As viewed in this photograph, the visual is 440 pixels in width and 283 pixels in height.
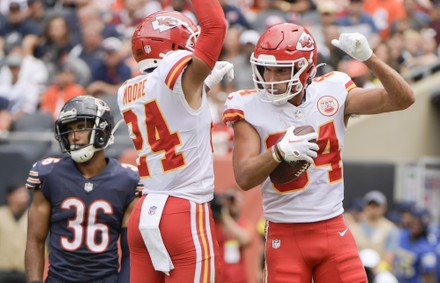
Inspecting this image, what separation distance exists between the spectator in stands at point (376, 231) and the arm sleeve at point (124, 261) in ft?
16.3

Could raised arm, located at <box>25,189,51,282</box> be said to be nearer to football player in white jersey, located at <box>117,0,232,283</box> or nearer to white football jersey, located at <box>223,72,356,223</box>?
football player in white jersey, located at <box>117,0,232,283</box>

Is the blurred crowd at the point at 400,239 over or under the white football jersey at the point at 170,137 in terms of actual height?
under

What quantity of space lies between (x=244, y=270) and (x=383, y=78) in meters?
4.86

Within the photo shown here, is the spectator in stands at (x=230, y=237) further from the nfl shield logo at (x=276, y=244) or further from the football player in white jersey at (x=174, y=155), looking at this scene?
the football player in white jersey at (x=174, y=155)

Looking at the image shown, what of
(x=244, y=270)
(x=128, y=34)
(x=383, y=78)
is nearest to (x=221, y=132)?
(x=244, y=270)

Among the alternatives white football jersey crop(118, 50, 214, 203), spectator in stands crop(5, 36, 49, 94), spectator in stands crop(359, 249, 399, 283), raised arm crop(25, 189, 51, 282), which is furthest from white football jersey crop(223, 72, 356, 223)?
spectator in stands crop(5, 36, 49, 94)

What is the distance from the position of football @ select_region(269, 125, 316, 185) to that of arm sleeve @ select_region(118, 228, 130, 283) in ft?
3.55

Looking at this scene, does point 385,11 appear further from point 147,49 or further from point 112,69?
point 147,49

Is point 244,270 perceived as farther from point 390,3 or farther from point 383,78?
point 390,3

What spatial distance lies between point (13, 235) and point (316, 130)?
221 inches

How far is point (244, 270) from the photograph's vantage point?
1016cm

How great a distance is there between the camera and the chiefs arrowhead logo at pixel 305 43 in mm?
5715

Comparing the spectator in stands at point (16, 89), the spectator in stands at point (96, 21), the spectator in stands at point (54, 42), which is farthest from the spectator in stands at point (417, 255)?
the spectator in stands at point (54, 42)

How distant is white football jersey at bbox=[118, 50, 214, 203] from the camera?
18.5ft
